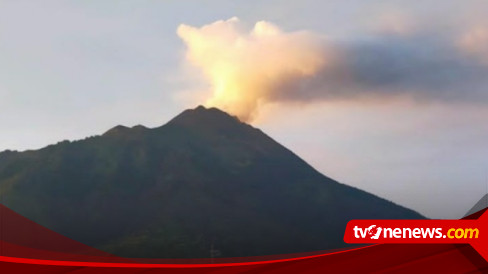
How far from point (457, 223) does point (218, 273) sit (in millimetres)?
11673

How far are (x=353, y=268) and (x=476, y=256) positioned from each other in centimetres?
543

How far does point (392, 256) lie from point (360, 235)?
88.3 inches

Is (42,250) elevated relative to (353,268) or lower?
elevated

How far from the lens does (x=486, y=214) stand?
87.7 ft

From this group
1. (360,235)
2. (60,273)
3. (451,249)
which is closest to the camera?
(60,273)

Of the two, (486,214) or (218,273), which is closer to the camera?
(218,273)

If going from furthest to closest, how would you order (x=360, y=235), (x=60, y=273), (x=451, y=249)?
(x=360, y=235) < (x=451, y=249) < (x=60, y=273)

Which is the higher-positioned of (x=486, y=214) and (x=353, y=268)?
(x=486, y=214)

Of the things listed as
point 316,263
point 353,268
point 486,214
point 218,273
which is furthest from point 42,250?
point 486,214

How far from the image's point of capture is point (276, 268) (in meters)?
24.9

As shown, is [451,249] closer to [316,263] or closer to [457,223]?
[457,223]

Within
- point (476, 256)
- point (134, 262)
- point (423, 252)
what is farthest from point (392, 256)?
point (134, 262)

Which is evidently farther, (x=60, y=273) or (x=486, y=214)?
(x=486, y=214)

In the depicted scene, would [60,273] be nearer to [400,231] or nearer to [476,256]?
[400,231]
